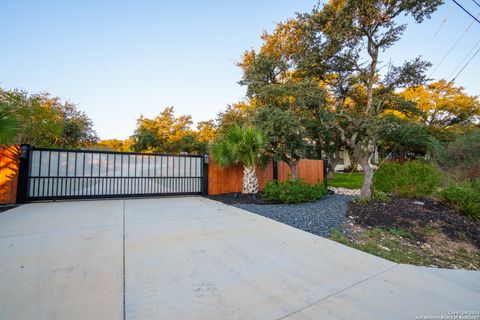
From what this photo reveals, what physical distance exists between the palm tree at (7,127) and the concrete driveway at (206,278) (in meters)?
1.83

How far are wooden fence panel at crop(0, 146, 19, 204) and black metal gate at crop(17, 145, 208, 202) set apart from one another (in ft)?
0.54

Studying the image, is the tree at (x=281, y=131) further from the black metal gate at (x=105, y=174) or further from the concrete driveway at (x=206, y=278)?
the concrete driveway at (x=206, y=278)

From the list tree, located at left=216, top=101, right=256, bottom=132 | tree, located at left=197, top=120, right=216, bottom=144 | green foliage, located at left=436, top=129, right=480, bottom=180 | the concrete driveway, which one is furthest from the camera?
tree, located at left=197, top=120, right=216, bottom=144

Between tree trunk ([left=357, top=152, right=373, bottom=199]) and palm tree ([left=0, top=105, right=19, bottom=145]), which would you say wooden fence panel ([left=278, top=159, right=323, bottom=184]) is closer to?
tree trunk ([left=357, top=152, right=373, bottom=199])

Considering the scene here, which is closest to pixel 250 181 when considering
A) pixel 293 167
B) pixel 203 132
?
pixel 293 167

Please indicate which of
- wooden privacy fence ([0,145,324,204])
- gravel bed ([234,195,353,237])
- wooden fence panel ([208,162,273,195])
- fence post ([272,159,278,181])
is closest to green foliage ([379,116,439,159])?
gravel bed ([234,195,353,237])

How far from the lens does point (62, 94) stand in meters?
14.3

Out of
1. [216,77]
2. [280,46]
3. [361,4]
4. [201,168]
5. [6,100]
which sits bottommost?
[201,168]

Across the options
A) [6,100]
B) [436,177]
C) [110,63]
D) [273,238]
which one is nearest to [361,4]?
[436,177]

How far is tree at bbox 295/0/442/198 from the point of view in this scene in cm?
572

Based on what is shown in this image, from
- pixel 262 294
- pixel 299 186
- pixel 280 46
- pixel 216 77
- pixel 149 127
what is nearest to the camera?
pixel 262 294

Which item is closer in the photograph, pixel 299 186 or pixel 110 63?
pixel 299 186

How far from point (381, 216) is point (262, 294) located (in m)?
3.67

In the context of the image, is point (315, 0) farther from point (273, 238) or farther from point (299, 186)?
point (273, 238)
